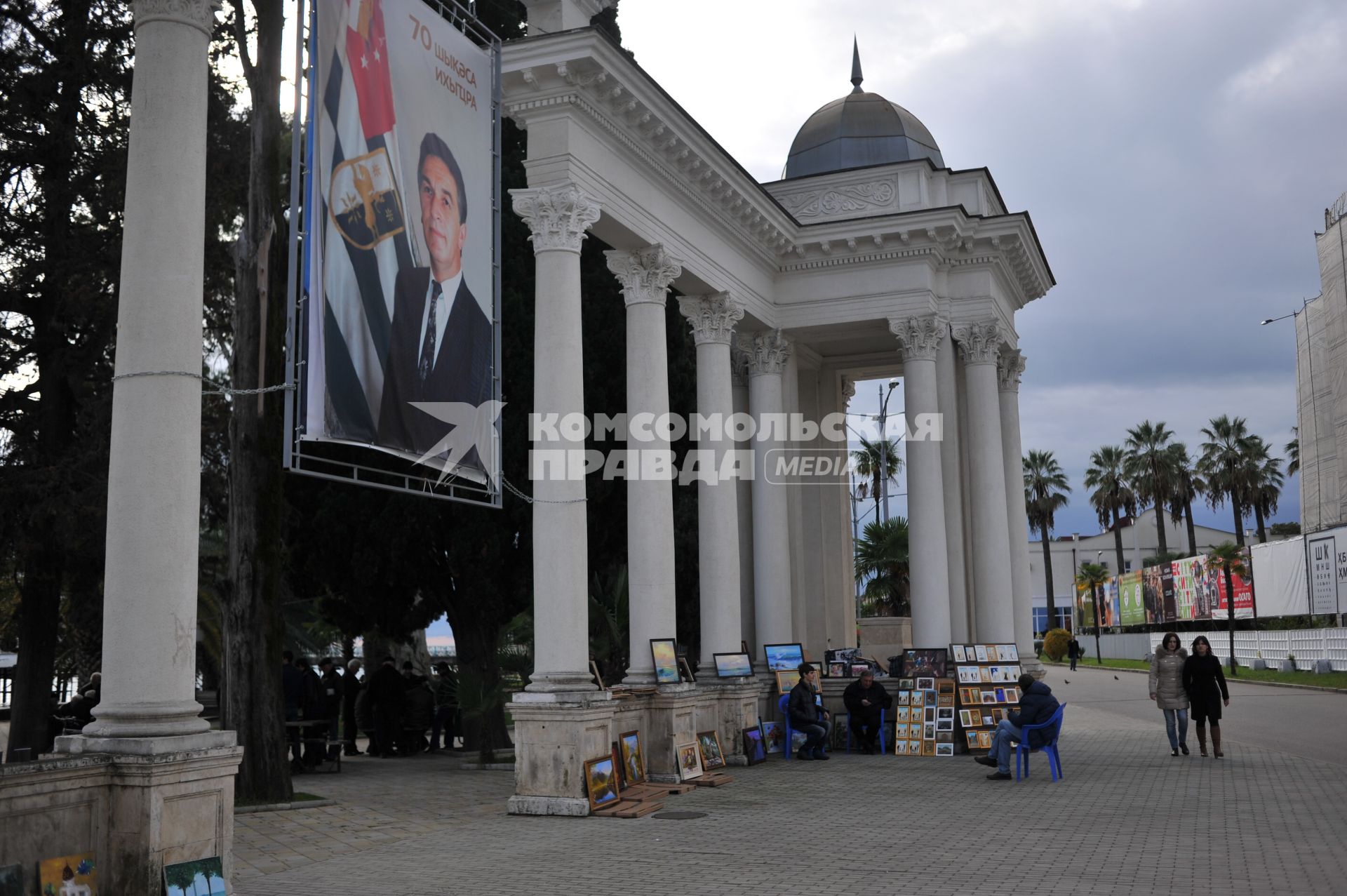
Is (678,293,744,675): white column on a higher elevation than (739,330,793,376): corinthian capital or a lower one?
lower

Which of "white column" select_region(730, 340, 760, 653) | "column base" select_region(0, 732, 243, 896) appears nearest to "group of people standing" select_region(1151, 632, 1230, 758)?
"white column" select_region(730, 340, 760, 653)

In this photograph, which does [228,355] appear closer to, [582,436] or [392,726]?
[392,726]

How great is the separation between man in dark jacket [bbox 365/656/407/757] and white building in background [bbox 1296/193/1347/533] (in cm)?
3924

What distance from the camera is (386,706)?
20.7 meters

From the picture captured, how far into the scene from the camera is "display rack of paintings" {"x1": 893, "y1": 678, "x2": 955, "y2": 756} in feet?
60.5

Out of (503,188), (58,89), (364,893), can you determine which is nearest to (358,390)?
(364,893)

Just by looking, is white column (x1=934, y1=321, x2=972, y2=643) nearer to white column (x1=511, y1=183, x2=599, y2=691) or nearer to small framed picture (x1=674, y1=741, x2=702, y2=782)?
small framed picture (x1=674, y1=741, x2=702, y2=782)

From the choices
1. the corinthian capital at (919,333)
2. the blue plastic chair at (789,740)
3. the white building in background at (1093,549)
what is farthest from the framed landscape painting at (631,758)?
the white building in background at (1093,549)

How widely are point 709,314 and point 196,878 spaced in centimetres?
1277

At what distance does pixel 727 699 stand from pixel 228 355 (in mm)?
12064

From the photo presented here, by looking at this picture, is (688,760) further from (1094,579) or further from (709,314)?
(1094,579)

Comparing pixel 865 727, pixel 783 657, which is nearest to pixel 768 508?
pixel 783 657

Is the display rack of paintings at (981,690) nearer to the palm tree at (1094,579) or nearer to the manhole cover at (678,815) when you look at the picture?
the manhole cover at (678,815)

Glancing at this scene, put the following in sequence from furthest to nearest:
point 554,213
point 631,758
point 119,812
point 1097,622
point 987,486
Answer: point 1097,622 → point 987,486 → point 631,758 → point 554,213 → point 119,812
